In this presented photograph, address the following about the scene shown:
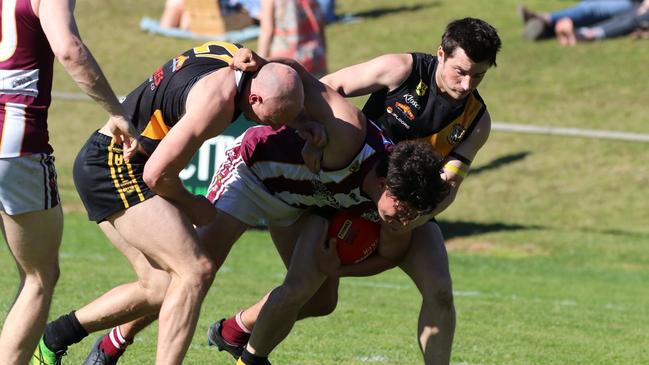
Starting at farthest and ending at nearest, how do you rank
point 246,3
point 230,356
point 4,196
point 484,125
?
point 246,3
point 230,356
point 484,125
point 4,196

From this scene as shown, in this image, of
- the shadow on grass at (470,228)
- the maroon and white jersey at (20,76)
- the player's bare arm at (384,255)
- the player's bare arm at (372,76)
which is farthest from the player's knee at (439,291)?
the shadow on grass at (470,228)

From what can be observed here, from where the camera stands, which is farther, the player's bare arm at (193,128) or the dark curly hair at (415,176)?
the dark curly hair at (415,176)

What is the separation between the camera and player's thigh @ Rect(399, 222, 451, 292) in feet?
20.4

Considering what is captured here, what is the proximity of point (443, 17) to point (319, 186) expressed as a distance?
1696 cm

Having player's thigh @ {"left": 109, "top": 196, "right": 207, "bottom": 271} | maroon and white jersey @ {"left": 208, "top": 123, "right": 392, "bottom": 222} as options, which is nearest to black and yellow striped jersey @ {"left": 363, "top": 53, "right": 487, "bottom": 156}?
maroon and white jersey @ {"left": 208, "top": 123, "right": 392, "bottom": 222}

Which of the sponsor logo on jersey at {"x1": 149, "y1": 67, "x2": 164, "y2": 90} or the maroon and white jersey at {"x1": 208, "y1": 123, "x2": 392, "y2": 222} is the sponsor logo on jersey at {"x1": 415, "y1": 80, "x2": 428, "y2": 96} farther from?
the sponsor logo on jersey at {"x1": 149, "y1": 67, "x2": 164, "y2": 90}

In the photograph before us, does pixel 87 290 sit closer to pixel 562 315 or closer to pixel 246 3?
pixel 562 315

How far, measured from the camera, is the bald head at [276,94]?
5488 mm

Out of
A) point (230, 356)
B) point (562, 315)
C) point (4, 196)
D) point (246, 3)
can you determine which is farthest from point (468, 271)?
point (246, 3)

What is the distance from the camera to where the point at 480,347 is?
789 cm

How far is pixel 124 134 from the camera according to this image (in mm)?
5598

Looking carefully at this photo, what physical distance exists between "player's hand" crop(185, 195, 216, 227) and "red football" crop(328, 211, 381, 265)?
682mm

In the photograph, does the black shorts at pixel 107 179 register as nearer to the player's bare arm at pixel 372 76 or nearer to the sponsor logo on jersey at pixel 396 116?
the player's bare arm at pixel 372 76

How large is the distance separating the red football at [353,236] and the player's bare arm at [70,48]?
1.48 metres
